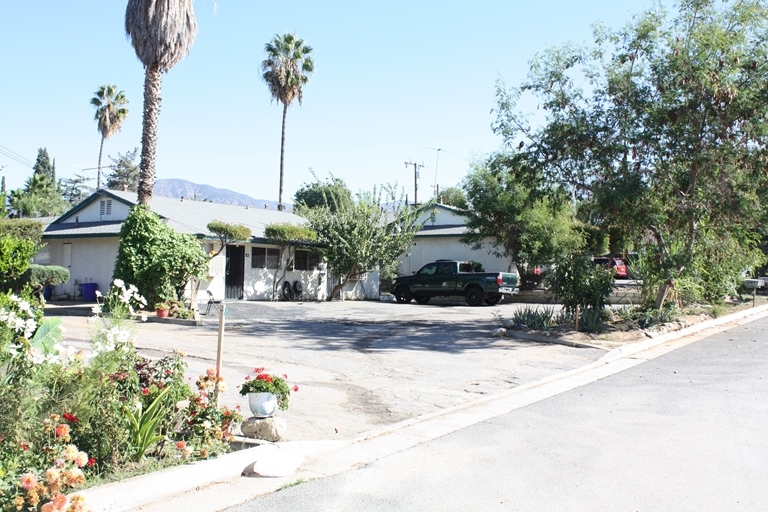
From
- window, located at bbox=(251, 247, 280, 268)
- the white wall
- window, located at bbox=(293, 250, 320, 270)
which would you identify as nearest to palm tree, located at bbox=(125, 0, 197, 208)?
the white wall

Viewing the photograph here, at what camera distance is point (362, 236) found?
3034 centimetres

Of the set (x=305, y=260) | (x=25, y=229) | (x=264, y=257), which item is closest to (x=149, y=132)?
(x=25, y=229)

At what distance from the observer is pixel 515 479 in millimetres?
6207

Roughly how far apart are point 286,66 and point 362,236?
17061 millimetres

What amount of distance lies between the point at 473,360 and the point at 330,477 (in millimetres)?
7874

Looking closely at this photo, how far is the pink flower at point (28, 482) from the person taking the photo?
486 centimetres

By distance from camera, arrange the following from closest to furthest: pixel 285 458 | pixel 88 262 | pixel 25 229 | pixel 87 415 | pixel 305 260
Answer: pixel 87 415
pixel 285 458
pixel 25 229
pixel 88 262
pixel 305 260

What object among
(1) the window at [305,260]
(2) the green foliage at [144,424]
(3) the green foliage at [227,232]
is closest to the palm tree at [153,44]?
(3) the green foliage at [227,232]

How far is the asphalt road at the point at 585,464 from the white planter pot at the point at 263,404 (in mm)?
1275

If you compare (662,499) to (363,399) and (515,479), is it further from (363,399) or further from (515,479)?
(363,399)

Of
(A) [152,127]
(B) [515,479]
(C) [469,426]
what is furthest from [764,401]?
(A) [152,127]

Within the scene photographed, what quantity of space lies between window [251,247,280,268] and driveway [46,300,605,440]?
6582mm

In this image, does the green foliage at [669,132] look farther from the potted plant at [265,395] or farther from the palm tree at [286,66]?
the palm tree at [286,66]

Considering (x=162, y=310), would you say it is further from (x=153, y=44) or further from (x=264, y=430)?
(x=264, y=430)
